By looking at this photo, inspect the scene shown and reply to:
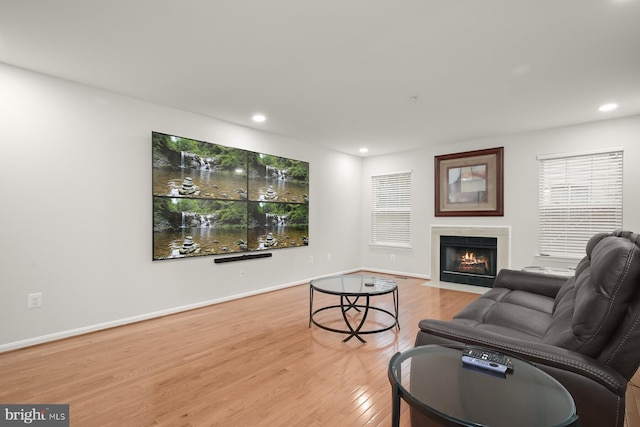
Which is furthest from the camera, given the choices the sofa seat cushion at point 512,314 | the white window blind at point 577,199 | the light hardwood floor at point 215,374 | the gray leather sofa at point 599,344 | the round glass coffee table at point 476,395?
the white window blind at point 577,199

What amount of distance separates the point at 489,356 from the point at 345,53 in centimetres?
236

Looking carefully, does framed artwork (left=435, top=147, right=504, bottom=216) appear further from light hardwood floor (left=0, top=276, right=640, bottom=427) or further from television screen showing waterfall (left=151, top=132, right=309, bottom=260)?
light hardwood floor (left=0, top=276, right=640, bottom=427)

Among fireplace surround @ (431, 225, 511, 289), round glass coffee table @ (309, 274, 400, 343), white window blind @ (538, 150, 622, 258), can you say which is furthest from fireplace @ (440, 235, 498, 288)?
round glass coffee table @ (309, 274, 400, 343)

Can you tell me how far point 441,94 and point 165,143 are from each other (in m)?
3.21

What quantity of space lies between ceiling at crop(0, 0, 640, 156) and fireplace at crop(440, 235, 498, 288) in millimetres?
2162

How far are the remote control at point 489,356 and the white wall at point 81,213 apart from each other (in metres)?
3.46

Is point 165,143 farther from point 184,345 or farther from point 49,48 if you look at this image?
point 184,345

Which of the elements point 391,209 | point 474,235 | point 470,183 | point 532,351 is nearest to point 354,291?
point 532,351

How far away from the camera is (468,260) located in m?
5.54

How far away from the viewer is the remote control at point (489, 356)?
4.71 feet

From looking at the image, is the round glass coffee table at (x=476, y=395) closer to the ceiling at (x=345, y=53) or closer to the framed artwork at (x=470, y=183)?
the ceiling at (x=345, y=53)

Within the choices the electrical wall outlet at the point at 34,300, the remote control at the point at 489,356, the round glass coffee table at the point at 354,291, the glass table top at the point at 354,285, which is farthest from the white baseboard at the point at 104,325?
the remote control at the point at 489,356

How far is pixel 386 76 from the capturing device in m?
3.03

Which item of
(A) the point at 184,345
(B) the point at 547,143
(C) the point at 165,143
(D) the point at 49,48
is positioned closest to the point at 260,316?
(A) the point at 184,345
